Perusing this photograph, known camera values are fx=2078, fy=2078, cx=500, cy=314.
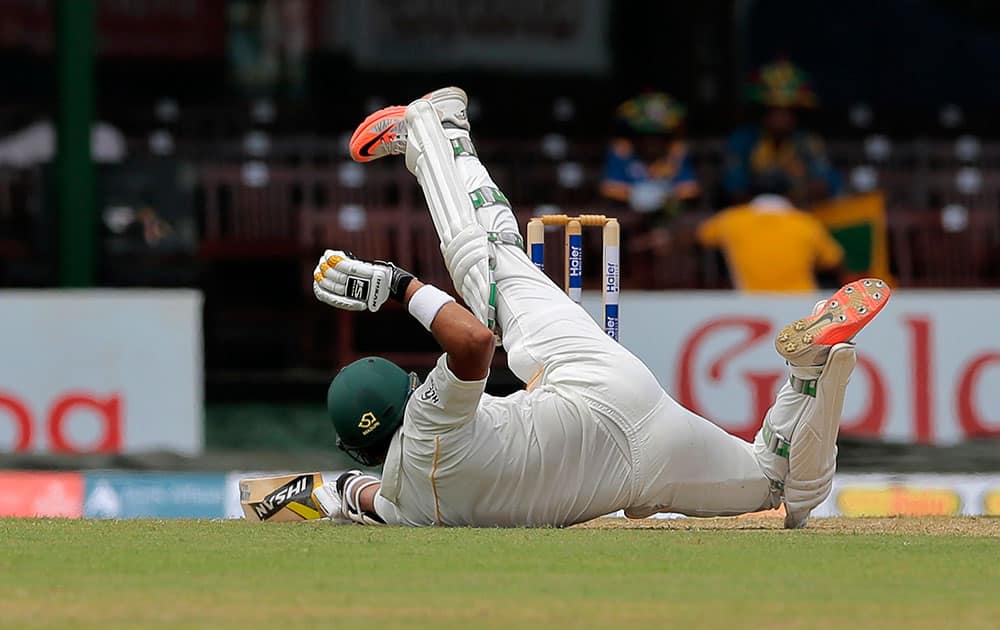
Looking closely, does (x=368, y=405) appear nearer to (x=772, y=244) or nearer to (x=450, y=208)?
(x=450, y=208)

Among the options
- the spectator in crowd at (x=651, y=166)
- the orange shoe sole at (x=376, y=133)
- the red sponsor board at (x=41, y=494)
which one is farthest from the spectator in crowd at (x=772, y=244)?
the orange shoe sole at (x=376, y=133)

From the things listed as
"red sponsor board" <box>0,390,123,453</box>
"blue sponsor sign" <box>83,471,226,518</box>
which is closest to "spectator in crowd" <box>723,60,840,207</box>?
"red sponsor board" <box>0,390,123,453</box>

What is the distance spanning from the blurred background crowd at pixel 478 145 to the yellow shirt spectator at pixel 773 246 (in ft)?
0.05

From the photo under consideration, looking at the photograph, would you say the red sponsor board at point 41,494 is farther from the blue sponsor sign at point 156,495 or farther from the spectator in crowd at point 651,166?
the spectator in crowd at point 651,166

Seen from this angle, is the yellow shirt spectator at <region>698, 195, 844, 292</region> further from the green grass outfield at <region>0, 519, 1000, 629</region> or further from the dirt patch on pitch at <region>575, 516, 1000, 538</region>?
the green grass outfield at <region>0, 519, 1000, 629</region>

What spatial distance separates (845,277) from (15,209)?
5234 millimetres

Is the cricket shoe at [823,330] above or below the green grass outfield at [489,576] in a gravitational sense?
above

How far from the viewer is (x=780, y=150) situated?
13.2m

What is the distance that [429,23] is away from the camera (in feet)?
50.8

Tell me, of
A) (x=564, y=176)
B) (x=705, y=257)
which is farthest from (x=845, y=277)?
(x=564, y=176)

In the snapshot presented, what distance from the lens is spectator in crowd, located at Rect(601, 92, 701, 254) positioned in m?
13.1

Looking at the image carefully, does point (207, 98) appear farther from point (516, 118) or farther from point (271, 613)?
point (271, 613)

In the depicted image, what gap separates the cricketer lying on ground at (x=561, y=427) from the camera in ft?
19.3

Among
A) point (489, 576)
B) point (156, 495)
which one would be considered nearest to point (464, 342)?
point (489, 576)
